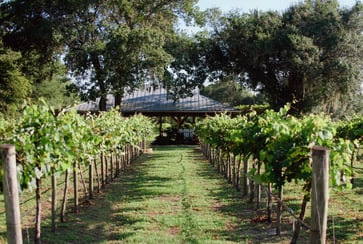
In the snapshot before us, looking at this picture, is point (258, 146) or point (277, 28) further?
point (277, 28)

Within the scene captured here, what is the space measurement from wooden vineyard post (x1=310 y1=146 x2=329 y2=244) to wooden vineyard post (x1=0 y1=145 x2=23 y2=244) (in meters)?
2.61

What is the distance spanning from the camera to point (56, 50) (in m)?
32.5

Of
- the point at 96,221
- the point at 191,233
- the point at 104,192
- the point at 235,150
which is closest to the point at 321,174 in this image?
the point at 191,233

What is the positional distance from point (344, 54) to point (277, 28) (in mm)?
4742

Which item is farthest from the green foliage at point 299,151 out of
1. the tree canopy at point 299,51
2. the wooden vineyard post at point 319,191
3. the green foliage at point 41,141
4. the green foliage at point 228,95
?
the green foliage at point 228,95

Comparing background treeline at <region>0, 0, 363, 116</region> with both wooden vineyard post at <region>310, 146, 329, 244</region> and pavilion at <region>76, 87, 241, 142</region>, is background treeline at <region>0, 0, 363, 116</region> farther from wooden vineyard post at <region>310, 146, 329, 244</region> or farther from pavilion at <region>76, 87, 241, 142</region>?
wooden vineyard post at <region>310, 146, 329, 244</region>

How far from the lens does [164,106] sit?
35531 mm

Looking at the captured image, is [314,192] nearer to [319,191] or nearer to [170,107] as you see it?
[319,191]

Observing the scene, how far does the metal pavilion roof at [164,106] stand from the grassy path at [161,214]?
19.2 m

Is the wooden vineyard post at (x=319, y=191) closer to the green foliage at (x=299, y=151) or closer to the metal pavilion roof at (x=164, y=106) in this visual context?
Answer: the green foliage at (x=299, y=151)

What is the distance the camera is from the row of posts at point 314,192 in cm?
394

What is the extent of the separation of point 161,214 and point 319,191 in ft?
19.9

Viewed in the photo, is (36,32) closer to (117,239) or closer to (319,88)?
(319,88)

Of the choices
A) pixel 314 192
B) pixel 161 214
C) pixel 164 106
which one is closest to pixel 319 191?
pixel 314 192
